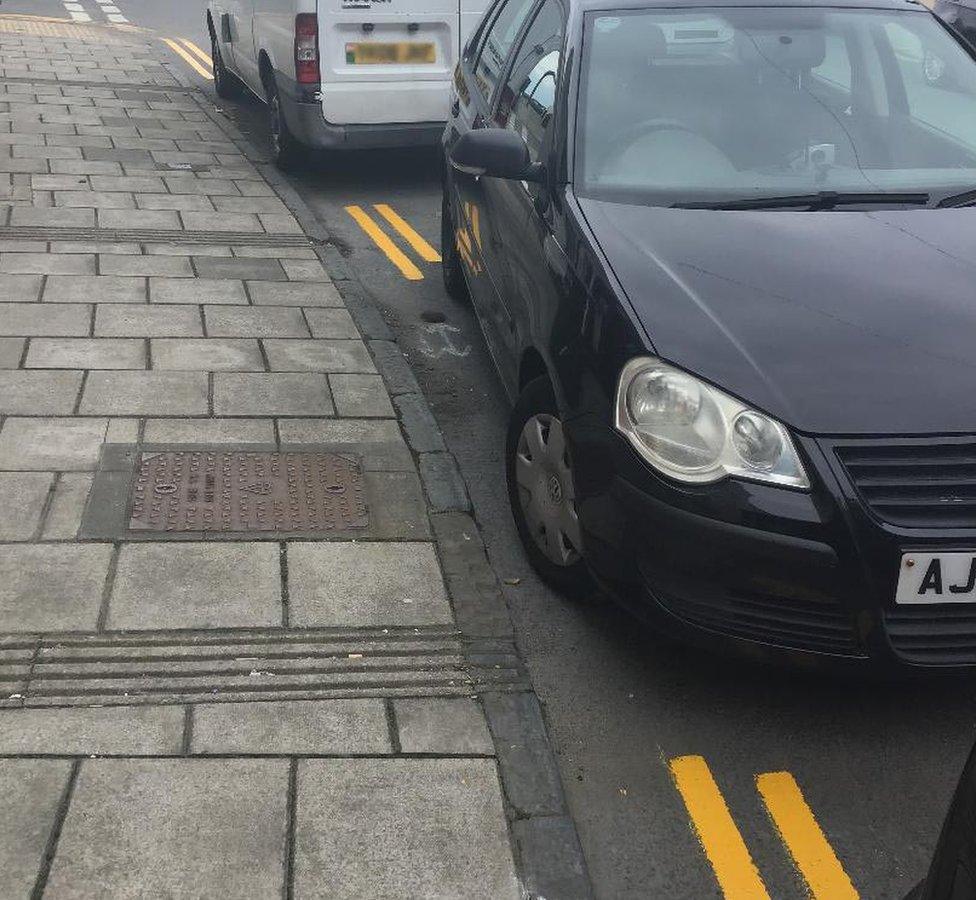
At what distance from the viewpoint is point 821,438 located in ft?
10.7

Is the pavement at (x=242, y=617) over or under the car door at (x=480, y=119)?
under

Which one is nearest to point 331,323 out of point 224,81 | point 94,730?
point 94,730

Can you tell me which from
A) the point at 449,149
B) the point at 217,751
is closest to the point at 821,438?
the point at 217,751

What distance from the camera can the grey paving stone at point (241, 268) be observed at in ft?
24.2

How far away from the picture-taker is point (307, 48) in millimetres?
9031

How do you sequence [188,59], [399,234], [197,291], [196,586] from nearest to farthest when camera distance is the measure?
[196,586]
[197,291]
[399,234]
[188,59]

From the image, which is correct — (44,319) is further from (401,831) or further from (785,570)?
(785,570)

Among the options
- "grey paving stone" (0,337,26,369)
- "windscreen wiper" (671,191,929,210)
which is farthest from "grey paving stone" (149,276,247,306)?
"windscreen wiper" (671,191,929,210)

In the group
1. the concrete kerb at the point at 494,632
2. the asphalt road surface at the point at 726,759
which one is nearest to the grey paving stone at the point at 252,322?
the concrete kerb at the point at 494,632

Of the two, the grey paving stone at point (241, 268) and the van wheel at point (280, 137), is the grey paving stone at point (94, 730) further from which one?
the van wheel at point (280, 137)

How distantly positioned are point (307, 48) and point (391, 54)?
58cm

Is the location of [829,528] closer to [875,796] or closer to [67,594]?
[875,796]

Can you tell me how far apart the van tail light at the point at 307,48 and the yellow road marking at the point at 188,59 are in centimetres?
647

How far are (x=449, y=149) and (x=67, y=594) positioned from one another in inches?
132
